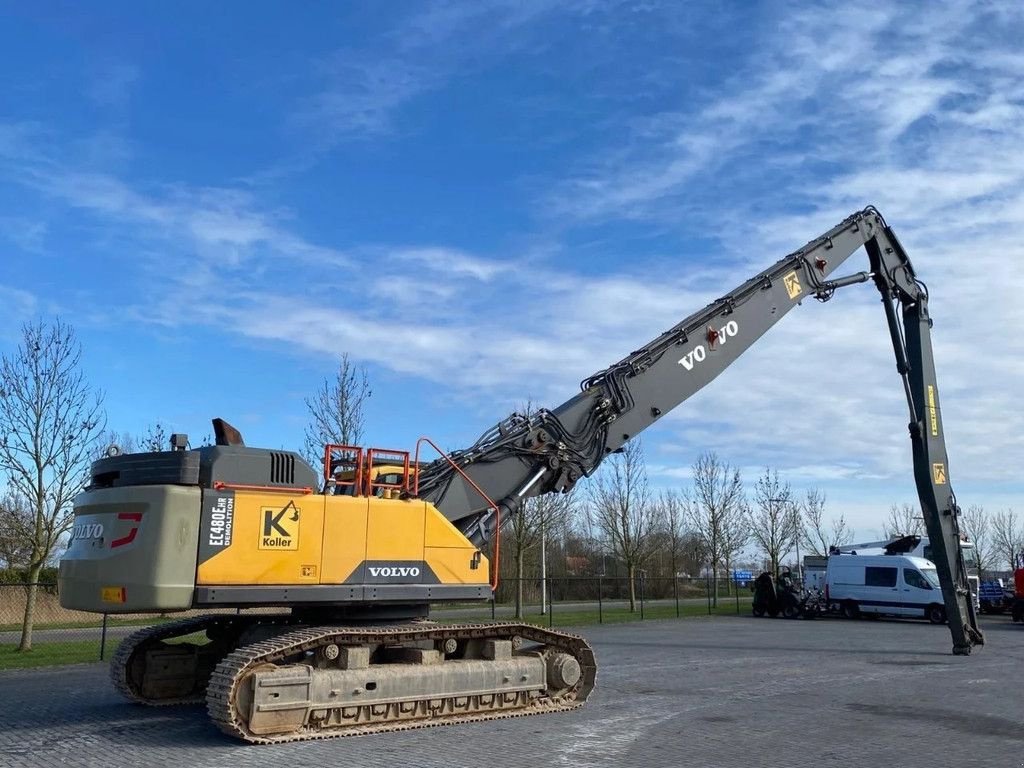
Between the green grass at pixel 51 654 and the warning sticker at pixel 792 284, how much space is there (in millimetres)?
15200

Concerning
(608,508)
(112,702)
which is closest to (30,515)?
(112,702)

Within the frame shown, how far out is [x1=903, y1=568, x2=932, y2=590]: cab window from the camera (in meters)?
32.8

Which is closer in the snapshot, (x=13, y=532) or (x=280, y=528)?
(x=280, y=528)

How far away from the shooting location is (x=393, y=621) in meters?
11.2

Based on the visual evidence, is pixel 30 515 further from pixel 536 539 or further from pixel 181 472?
pixel 536 539

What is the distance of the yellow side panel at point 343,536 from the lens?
10258 mm

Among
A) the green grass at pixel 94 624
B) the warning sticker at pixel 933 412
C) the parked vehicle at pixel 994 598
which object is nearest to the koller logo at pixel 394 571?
the warning sticker at pixel 933 412

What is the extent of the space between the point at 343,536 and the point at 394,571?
0.78 meters

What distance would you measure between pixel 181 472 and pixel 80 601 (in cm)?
169

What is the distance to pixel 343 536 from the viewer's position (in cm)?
1036

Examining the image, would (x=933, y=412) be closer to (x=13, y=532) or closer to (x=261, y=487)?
(x=261, y=487)

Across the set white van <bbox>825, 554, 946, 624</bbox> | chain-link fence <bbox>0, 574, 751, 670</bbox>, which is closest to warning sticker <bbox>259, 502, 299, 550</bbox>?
chain-link fence <bbox>0, 574, 751, 670</bbox>

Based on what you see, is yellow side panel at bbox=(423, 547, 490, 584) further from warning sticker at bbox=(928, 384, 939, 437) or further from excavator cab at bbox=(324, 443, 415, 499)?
warning sticker at bbox=(928, 384, 939, 437)

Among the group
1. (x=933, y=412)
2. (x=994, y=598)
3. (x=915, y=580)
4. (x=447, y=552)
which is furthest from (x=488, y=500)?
(x=994, y=598)
